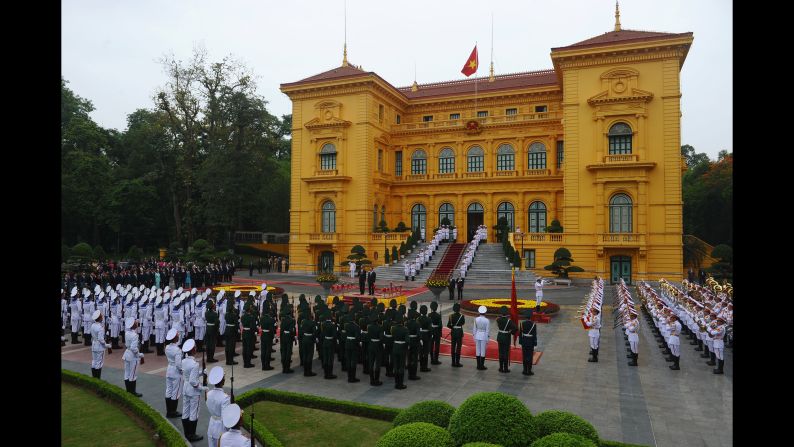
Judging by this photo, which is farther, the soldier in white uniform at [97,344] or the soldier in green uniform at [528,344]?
the soldier in green uniform at [528,344]

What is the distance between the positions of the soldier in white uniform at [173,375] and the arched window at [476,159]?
37275 mm

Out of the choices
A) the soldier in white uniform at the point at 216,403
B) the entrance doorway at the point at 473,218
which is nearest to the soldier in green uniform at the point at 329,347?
the soldier in white uniform at the point at 216,403

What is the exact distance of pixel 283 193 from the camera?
190 ft

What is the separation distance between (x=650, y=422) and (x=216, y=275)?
98.1ft

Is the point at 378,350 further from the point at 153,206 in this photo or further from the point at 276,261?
the point at 153,206

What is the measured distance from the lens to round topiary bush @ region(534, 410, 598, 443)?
19.6 ft

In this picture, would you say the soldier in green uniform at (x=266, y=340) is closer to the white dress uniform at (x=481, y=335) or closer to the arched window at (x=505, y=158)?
the white dress uniform at (x=481, y=335)

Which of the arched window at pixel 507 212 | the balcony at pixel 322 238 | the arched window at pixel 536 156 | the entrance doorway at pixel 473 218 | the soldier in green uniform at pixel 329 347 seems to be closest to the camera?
the soldier in green uniform at pixel 329 347

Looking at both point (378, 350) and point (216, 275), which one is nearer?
point (378, 350)

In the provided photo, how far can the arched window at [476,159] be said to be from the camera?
4462cm

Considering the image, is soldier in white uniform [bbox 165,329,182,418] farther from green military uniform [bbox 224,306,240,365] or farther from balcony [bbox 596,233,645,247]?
balcony [bbox 596,233,645,247]

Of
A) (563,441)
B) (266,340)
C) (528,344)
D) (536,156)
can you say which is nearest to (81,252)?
(266,340)

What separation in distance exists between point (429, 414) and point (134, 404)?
674 centimetres
